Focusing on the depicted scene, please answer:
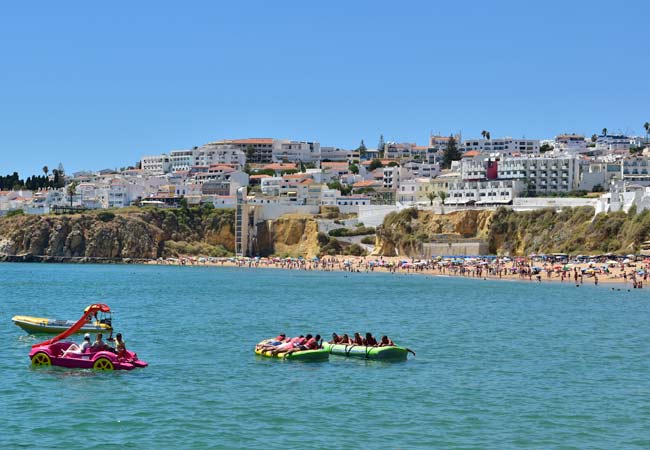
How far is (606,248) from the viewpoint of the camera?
92.7m

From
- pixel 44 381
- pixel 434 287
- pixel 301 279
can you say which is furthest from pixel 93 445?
pixel 301 279

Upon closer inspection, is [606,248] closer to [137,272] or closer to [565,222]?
[565,222]

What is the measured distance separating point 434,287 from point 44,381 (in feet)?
162

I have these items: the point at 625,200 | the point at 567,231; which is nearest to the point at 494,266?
the point at 567,231

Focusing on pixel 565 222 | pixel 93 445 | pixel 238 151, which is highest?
pixel 238 151

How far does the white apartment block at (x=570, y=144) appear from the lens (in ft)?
518

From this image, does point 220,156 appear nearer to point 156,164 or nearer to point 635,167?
point 156,164

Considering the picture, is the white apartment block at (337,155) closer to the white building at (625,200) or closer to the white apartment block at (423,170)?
the white apartment block at (423,170)

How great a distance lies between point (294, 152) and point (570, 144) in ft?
167

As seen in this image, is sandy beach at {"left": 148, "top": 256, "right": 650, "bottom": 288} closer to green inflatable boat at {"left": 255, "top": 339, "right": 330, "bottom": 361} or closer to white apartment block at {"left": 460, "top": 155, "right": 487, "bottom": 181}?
white apartment block at {"left": 460, "top": 155, "right": 487, "bottom": 181}

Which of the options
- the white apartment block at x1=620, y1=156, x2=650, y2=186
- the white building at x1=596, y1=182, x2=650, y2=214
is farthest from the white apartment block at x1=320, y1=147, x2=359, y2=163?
the white building at x1=596, y1=182, x2=650, y2=214

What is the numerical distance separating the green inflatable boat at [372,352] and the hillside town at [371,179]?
65676mm

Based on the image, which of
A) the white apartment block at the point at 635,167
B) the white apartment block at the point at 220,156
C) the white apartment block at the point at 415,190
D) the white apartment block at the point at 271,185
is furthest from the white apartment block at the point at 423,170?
the white apartment block at the point at 635,167

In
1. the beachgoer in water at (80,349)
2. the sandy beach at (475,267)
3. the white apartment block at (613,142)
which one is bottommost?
the beachgoer in water at (80,349)
